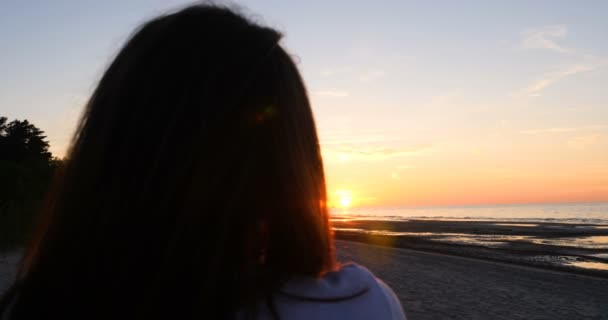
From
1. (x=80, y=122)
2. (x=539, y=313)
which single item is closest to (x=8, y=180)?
(x=539, y=313)

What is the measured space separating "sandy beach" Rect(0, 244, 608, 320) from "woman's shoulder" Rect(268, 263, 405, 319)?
8.97 metres

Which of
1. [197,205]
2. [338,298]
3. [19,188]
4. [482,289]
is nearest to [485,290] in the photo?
[482,289]

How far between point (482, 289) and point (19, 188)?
2353cm

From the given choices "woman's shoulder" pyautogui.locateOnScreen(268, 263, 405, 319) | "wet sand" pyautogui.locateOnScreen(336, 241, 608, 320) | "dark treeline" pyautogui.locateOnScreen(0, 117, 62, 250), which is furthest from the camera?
"dark treeline" pyautogui.locateOnScreen(0, 117, 62, 250)

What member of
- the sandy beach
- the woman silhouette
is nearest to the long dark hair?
the woman silhouette

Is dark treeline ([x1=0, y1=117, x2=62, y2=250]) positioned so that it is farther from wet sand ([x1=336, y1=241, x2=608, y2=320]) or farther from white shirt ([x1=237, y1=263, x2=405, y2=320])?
white shirt ([x1=237, y1=263, x2=405, y2=320])

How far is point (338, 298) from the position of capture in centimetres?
108

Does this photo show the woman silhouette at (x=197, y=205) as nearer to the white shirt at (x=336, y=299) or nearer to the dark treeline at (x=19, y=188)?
the white shirt at (x=336, y=299)

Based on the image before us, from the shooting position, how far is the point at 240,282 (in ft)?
3.66

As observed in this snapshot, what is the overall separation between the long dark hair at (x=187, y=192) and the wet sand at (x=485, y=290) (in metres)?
9.05

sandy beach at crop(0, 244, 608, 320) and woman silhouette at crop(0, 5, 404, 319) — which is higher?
woman silhouette at crop(0, 5, 404, 319)

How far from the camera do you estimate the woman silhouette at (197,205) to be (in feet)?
3.60

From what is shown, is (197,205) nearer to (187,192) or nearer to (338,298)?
(187,192)

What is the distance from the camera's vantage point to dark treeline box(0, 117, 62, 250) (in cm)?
1961
